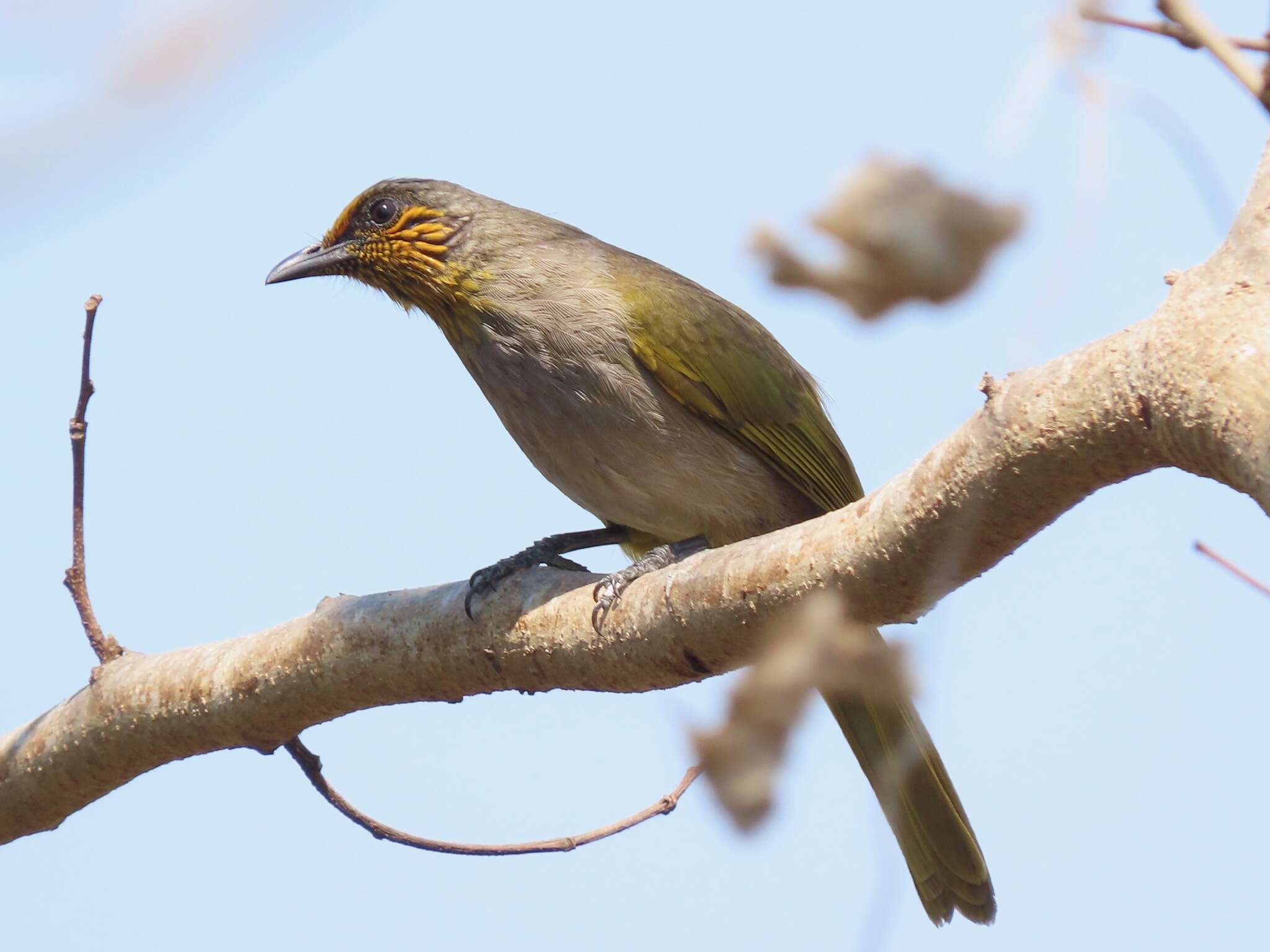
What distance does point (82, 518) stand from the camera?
400 centimetres

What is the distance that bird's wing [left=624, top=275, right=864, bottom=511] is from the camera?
189 inches

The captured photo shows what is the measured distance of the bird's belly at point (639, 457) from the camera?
469 centimetres

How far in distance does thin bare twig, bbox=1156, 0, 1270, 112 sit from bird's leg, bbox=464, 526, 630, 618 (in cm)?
281

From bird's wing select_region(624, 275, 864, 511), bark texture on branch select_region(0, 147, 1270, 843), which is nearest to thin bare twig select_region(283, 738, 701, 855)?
bark texture on branch select_region(0, 147, 1270, 843)

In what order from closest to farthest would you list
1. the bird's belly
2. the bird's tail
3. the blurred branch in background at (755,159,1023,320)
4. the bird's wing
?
the blurred branch in background at (755,159,1023,320) < the bird's tail < the bird's belly < the bird's wing

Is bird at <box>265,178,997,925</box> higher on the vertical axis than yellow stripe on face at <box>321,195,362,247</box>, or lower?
lower

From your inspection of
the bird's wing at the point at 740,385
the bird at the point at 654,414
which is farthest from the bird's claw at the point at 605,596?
the bird's wing at the point at 740,385

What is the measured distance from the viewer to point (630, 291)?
4.93 m

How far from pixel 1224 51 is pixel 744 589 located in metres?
1.99

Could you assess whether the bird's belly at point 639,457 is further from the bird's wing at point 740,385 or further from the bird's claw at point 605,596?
the bird's claw at point 605,596

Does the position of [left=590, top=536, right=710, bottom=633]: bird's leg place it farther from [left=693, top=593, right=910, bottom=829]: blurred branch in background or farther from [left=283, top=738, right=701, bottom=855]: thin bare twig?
[left=693, top=593, right=910, bottom=829]: blurred branch in background

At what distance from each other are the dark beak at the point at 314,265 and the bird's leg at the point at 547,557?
5.03 feet

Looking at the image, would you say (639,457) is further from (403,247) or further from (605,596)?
(403,247)

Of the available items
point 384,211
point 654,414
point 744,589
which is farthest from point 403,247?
point 744,589
